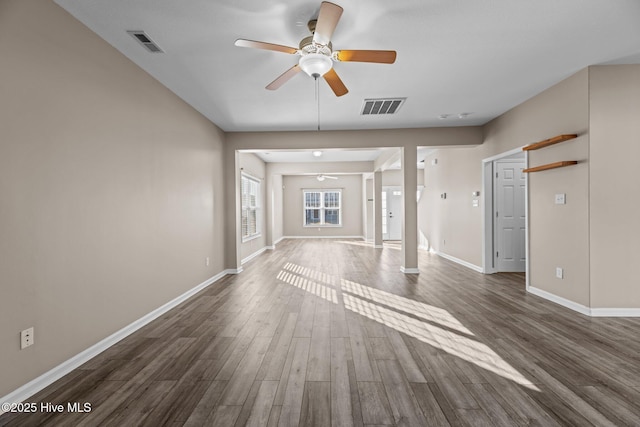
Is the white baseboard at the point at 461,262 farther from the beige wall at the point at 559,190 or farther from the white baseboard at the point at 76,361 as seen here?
the white baseboard at the point at 76,361

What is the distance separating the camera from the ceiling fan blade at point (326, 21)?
192cm

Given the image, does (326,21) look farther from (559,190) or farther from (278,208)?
(278,208)

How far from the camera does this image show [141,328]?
308 centimetres

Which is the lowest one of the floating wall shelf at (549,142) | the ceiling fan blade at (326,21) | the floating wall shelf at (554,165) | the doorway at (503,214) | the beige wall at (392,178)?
the doorway at (503,214)

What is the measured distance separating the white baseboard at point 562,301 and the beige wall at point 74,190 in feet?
16.0

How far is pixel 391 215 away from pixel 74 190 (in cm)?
1031

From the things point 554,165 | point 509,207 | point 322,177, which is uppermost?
point 322,177

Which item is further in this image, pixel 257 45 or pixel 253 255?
pixel 253 255

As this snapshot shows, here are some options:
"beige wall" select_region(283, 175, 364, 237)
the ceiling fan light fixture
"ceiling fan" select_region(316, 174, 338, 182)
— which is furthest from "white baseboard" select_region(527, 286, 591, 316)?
"beige wall" select_region(283, 175, 364, 237)

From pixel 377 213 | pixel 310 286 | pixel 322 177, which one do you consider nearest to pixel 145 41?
pixel 310 286

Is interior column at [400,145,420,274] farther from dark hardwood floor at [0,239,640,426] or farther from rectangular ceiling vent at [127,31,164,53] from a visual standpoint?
rectangular ceiling vent at [127,31,164,53]

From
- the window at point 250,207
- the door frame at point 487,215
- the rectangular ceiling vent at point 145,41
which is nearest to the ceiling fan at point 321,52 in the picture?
the rectangular ceiling vent at point 145,41

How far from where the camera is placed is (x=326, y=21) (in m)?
2.08

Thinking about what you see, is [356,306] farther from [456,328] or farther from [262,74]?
[262,74]
